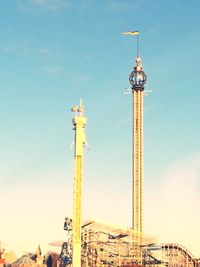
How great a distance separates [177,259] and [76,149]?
56.8 meters

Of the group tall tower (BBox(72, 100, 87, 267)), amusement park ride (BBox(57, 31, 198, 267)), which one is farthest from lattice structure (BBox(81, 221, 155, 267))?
tall tower (BBox(72, 100, 87, 267))

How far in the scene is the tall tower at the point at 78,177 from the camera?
Answer: 11344 cm

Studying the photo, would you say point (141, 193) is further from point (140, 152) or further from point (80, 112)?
point (80, 112)

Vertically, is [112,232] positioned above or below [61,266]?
above

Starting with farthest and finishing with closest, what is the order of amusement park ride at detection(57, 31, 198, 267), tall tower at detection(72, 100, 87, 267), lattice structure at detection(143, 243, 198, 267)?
lattice structure at detection(143, 243, 198, 267) < amusement park ride at detection(57, 31, 198, 267) < tall tower at detection(72, 100, 87, 267)

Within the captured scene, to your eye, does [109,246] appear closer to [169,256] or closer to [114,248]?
[114,248]

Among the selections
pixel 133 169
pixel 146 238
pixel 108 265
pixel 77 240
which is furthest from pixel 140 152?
pixel 77 240

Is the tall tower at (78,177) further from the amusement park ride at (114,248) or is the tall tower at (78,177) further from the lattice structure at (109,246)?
the lattice structure at (109,246)

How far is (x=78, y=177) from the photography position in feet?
385

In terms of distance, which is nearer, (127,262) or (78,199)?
(78,199)

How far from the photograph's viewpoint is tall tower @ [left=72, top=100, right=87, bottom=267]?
372 ft

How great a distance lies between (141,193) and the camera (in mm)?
191000

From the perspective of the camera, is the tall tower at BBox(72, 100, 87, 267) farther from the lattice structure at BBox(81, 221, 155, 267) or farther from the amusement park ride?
the lattice structure at BBox(81, 221, 155, 267)

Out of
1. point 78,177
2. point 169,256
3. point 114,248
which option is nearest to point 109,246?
point 114,248
